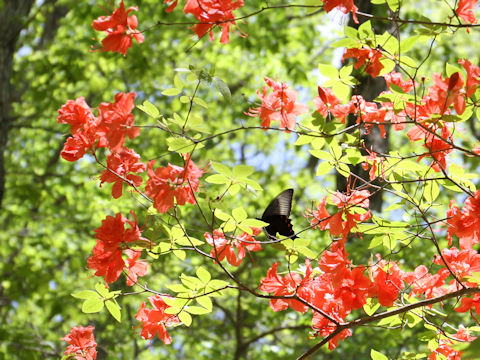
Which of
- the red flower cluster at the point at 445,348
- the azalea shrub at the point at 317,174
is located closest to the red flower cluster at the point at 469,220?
the azalea shrub at the point at 317,174

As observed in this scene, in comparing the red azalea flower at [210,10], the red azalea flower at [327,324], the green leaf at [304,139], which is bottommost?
the red azalea flower at [327,324]

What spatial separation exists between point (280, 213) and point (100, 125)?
67 centimetres

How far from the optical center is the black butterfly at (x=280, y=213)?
5.54ft

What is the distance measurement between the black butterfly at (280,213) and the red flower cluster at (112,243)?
0.47m

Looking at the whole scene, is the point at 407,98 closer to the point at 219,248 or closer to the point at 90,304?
the point at 219,248

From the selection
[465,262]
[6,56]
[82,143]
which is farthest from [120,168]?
[6,56]

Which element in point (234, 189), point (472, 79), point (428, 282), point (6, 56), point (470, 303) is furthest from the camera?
point (6, 56)

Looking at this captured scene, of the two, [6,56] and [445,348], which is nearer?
[445,348]

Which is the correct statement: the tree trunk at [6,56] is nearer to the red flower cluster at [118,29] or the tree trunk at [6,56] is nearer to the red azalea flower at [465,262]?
the red flower cluster at [118,29]

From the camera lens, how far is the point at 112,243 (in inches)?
54.7

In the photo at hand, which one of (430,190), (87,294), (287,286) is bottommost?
(287,286)

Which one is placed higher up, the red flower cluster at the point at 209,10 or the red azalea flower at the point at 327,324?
the red flower cluster at the point at 209,10

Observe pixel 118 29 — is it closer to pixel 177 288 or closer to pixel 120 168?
pixel 120 168

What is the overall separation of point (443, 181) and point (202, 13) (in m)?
0.85
